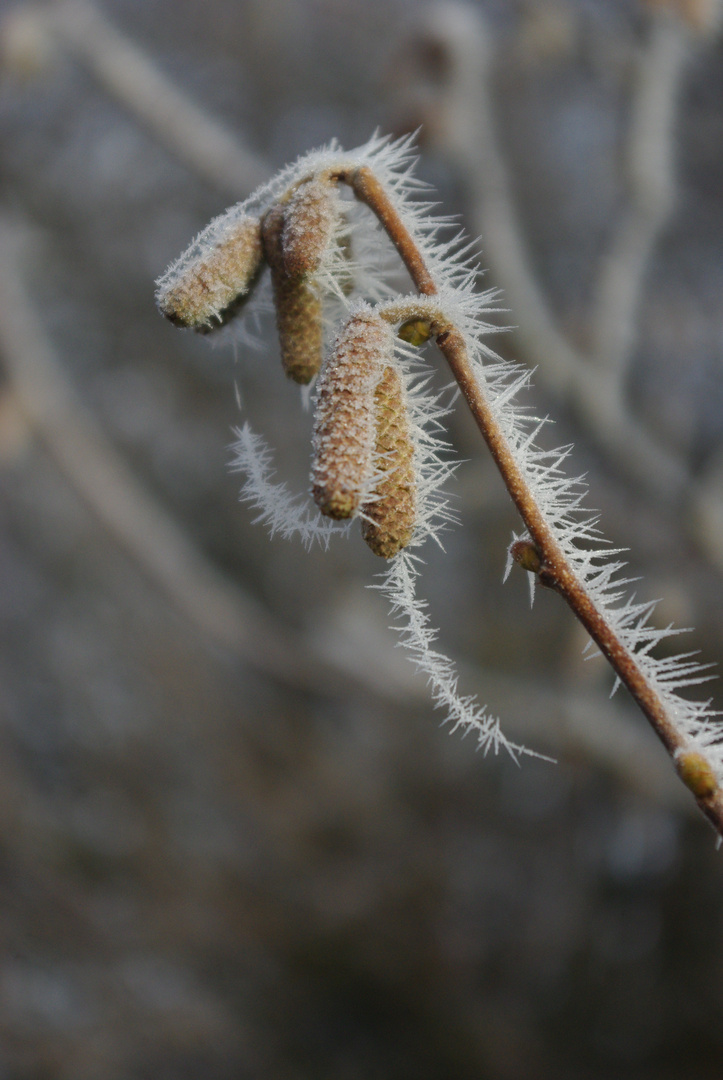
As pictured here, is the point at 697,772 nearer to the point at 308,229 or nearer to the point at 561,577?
the point at 561,577

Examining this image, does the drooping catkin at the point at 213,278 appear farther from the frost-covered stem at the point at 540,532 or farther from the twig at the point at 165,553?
the twig at the point at 165,553

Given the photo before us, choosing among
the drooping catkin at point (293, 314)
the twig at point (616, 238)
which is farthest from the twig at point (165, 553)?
the drooping catkin at point (293, 314)

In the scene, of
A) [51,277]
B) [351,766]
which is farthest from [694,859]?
[51,277]

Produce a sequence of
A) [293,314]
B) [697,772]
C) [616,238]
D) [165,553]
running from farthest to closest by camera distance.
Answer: [165,553] → [616,238] → [293,314] → [697,772]

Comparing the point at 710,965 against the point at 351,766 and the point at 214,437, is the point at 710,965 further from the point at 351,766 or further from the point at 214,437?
the point at 214,437

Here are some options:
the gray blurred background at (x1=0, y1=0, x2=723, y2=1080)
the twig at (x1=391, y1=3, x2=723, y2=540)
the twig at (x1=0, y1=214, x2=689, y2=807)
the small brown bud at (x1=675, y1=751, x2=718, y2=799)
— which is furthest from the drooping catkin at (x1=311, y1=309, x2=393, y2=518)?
the twig at (x1=0, y1=214, x2=689, y2=807)

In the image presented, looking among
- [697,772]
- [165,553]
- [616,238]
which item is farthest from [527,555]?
[165,553]
